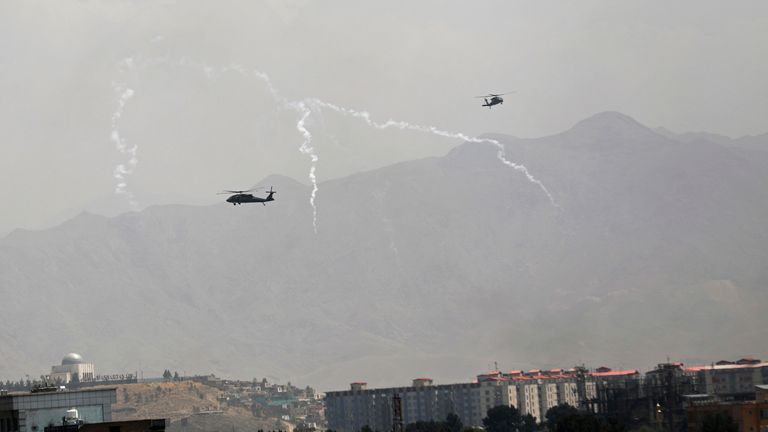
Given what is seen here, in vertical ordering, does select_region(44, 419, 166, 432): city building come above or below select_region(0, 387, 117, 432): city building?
below

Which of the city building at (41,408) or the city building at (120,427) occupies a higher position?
the city building at (41,408)

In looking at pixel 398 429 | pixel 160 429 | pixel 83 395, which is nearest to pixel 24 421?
pixel 83 395

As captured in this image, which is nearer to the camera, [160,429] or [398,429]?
[160,429]

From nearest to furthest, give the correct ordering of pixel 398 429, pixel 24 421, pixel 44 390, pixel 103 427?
pixel 103 427 < pixel 24 421 < pixel 44 390 < pixel 398 429

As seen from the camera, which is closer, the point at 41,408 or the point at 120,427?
the point at 120,427

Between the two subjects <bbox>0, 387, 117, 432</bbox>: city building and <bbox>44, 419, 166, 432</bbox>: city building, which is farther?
<bbox>0, 387, 117, 432</bbox>: city building

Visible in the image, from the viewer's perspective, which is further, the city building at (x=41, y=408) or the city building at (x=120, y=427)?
the city building at (x=41, y=408)

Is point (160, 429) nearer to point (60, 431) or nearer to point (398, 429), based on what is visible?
point (60, 431)

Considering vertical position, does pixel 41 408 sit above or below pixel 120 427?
above
